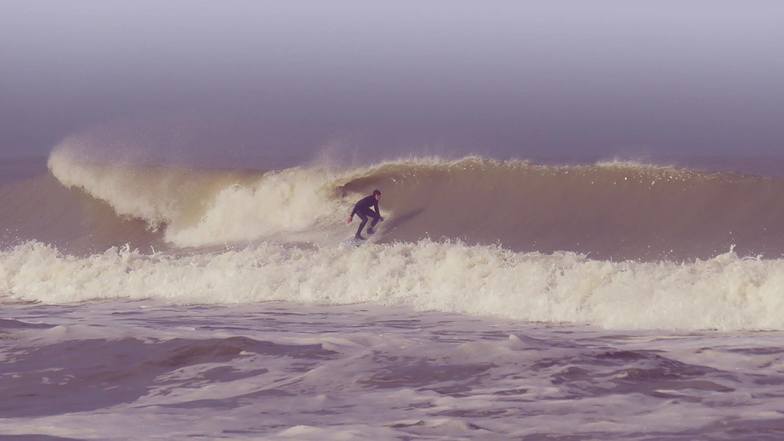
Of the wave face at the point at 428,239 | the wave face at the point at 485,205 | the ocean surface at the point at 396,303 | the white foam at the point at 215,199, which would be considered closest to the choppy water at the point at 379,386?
the ocean surface at the point at 396,303

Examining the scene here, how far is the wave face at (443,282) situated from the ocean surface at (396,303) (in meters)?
0.04

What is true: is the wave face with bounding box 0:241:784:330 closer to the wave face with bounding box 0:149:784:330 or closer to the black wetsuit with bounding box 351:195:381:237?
the wave face with bounding box 0:149:784:330

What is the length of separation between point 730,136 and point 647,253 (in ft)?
109

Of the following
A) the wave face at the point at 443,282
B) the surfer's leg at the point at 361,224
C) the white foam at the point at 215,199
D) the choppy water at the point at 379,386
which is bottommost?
the choppy water at the point at 379,386

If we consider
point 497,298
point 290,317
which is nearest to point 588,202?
point 497,298

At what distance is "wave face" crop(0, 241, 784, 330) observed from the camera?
47.3ft

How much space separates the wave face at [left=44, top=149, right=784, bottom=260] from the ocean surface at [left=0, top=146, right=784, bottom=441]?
0.06m

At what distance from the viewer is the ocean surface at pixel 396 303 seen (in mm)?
8898

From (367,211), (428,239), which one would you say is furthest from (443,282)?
(367,211)

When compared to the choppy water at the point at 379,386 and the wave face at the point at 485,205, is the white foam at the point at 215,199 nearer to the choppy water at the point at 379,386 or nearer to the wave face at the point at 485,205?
the wave face at the point at 485,205

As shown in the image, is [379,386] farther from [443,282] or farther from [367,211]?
[367,211]

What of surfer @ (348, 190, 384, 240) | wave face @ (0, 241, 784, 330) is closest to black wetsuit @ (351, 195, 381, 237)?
surfer @ (348, 190, 384, 240)

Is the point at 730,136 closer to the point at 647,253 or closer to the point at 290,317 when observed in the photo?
the point at 647,253

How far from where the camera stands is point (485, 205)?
22.4 metres
